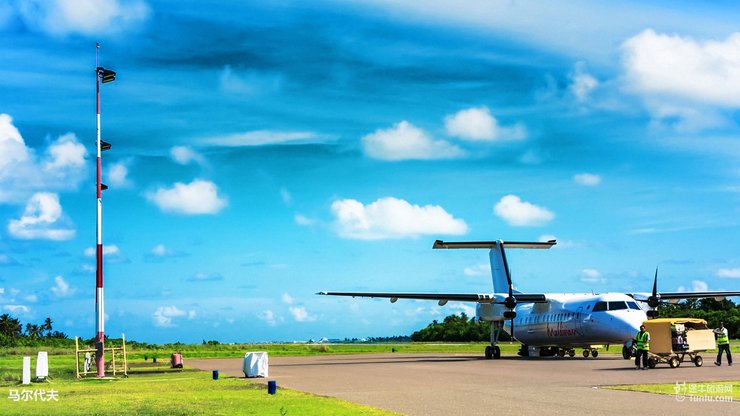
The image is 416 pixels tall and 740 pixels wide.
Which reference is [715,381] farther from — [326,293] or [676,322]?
[326,293]

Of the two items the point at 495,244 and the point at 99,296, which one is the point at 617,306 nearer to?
the point at 495,244

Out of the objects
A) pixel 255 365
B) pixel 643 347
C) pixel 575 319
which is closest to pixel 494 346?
pixel 575 319

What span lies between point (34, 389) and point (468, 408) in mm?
14537

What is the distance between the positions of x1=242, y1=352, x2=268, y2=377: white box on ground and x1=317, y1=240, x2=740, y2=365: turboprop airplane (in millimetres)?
15614

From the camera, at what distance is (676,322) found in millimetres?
29844

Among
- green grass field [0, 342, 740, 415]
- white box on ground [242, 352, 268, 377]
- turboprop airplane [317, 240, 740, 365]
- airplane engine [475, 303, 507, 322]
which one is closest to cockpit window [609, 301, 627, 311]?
turboprop airplane [317, 240, 740, 365]

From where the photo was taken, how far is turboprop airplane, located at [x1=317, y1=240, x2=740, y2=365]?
37812mm

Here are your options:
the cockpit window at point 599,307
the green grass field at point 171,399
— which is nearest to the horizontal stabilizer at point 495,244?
the cockpit window at point 599,307

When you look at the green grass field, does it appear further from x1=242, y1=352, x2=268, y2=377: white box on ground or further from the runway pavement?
x1=242, y1=352, x2=268, y2=377: white box on ground

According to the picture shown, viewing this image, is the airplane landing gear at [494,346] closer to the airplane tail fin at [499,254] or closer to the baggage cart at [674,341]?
the airplane tail fin at [499,254]

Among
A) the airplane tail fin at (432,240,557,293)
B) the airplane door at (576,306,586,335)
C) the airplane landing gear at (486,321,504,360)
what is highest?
the airplane tail fin at (432,240,557,293)

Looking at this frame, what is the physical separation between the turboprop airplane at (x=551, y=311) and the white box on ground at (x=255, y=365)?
1561 centimetres

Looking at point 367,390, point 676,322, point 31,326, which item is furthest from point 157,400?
point 31,326

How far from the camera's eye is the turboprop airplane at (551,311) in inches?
1489
